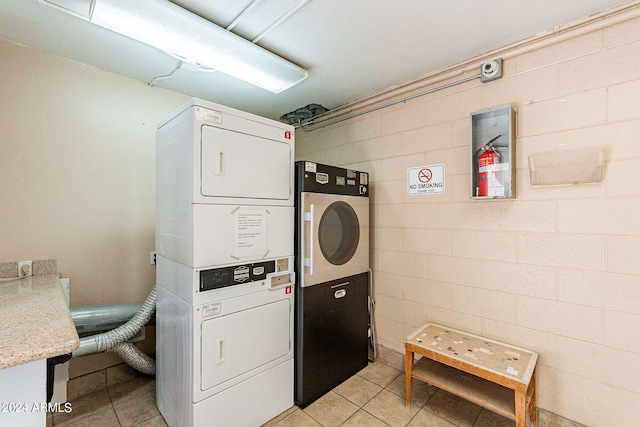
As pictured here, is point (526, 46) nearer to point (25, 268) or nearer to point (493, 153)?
point (493, 153)

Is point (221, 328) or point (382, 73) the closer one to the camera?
point (221, 328)

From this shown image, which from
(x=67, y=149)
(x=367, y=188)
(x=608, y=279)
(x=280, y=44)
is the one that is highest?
(x=280, y=44)

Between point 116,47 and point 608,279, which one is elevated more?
point 116,47

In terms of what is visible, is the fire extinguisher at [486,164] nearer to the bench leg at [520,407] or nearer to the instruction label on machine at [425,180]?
the instruction label on machine at [425,180]

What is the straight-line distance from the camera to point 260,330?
6.12 feet

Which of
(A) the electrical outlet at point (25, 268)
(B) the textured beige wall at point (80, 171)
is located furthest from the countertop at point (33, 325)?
(B) the textured beige wall at point (80, 171)

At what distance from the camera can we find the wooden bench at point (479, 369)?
1.64m

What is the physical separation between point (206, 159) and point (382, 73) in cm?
161

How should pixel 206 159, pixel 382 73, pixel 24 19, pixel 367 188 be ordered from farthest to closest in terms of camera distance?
1. pixel 367 188
2. pixel 382 73
3. pixel 24 19
4. pixel 206 159

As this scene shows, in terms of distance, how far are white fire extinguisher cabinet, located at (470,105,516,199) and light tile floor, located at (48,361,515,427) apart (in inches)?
61.2

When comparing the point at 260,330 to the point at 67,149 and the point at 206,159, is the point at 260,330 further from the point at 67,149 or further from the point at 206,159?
the point at 67,149

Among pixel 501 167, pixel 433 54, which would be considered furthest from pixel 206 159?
pixel 501 167

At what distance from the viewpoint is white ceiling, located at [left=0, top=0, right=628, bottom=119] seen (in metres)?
1.58

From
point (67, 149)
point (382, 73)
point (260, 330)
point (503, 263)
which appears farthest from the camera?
point (382, 73)
